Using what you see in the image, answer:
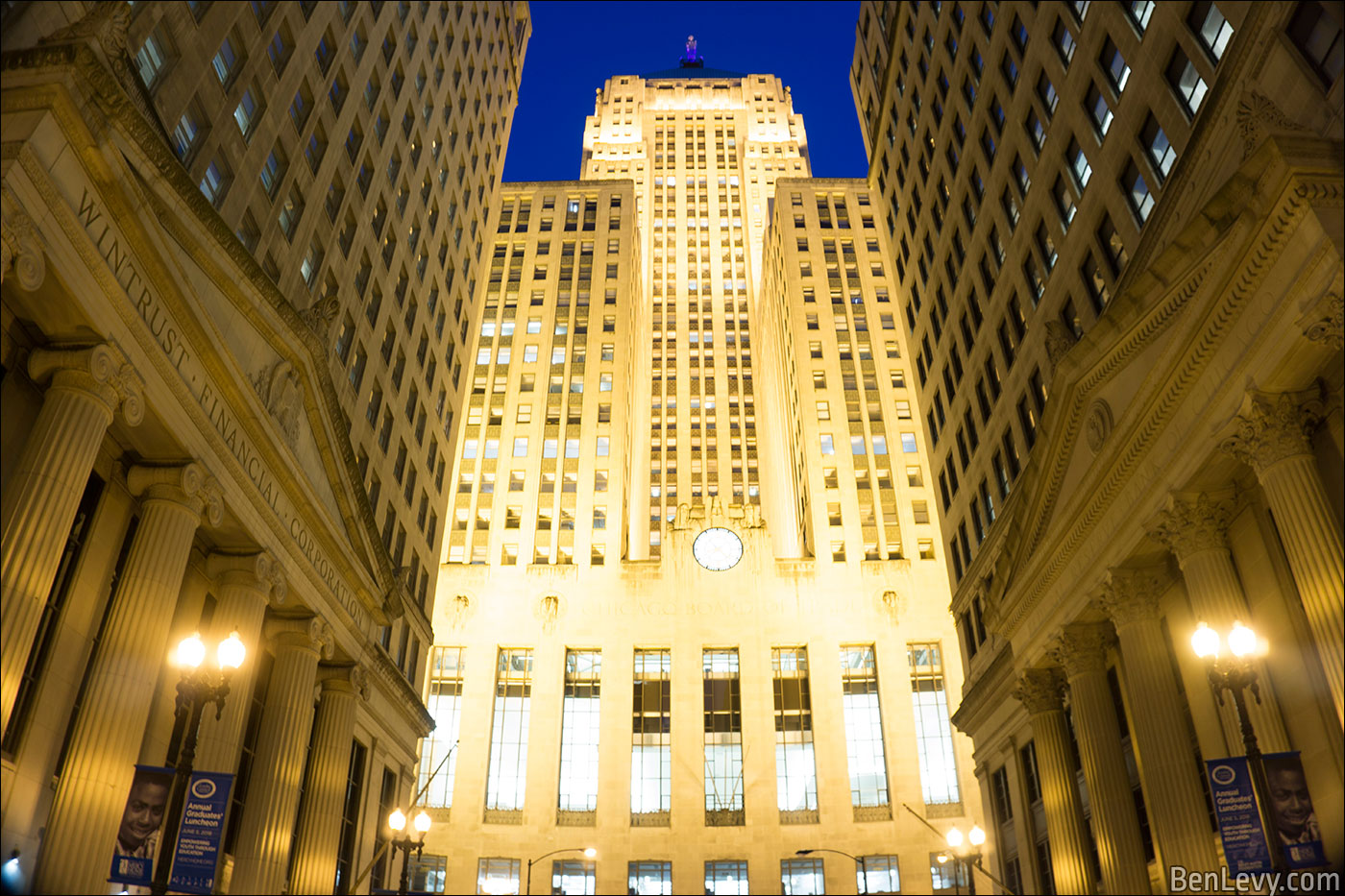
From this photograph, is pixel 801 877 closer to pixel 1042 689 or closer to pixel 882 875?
pixel 882 875

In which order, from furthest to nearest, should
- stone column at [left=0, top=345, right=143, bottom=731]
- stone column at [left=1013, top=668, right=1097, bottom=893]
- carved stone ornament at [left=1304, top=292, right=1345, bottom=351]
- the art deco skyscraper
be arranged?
the art deco skyscraper
stone column at [left=1013, top=668, right=1097, bottom=893]
carved stone ornament at [left=1304, top=292, right=1345, bottom=351]
stone column at [left=0, top=345, right=143, bottom=731]

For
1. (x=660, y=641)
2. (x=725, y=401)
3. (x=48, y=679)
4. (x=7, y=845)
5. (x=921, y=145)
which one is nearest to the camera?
(x=7, y=845)

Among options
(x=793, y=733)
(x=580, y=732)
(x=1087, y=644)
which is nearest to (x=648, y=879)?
(x=580, y=732)

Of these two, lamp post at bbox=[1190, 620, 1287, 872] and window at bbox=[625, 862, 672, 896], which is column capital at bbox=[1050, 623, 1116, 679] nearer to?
→ lamp post at bbox=[1190, 620, 1287, 872]

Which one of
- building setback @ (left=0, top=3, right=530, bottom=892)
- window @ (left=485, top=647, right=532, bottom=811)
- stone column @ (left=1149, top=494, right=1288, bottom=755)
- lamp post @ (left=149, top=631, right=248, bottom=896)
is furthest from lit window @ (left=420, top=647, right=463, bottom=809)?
lamp post @ (left=149, top=631, right=248, bottom=896)

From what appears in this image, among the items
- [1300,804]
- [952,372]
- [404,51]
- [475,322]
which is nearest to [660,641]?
[475,322]

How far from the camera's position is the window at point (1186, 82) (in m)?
25.0

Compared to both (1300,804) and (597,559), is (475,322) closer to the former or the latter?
(597,559)

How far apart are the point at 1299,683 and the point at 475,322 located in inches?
1912

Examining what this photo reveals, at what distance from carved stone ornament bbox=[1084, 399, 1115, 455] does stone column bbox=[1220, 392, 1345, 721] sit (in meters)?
6.51

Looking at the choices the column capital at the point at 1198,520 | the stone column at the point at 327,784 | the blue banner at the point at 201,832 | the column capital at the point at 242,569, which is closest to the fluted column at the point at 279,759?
the stone column at the point at 327,784

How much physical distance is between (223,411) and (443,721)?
48423 mm

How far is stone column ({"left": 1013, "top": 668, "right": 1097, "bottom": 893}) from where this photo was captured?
33719 millimetres

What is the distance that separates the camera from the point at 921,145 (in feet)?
169
